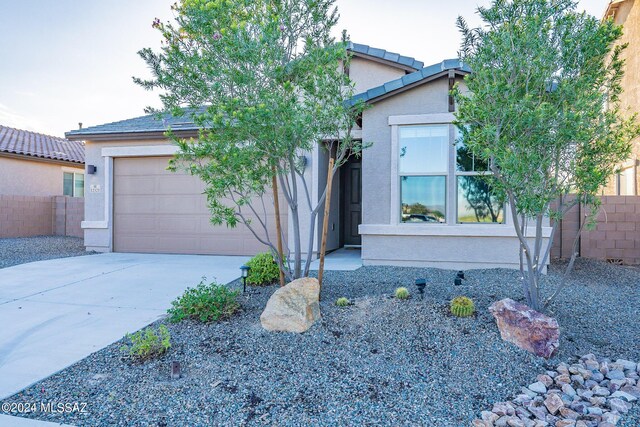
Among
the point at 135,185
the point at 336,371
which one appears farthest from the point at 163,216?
the point at 336,371

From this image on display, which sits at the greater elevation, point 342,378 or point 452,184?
point 452,184

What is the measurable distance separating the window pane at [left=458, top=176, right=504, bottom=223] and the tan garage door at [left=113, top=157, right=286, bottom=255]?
4319mm

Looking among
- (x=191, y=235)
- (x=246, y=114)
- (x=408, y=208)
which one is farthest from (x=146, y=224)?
(x=246, y=114)

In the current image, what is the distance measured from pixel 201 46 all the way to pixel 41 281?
16.4 ft

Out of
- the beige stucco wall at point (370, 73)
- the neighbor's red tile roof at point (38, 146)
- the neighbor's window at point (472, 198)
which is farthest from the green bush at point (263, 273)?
the neighbor's red tile roof at point (38, 146)

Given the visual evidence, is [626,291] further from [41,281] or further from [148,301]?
[41,281]

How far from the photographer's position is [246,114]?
3.82m

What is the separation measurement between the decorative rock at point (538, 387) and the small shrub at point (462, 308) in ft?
3.23

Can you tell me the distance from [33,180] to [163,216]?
9.13 metres

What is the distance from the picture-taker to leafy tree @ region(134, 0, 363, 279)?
402 cm

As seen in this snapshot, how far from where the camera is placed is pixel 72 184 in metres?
16.9

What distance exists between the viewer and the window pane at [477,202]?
7.10 metres

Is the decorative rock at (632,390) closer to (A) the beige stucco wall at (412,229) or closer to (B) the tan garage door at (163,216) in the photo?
(A) the beige stucco wall at (412,229)

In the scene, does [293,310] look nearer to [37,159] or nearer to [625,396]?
[625,396]
